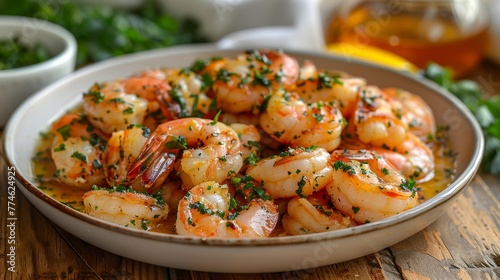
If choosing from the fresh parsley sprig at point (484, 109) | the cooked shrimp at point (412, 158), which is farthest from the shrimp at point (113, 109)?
the fresh parsley sprig at point (484, 109)

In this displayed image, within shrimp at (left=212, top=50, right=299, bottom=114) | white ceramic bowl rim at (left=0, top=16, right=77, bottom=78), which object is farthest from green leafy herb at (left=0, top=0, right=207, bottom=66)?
shrimp at (left=212, top=50, right=299, bottom=114)

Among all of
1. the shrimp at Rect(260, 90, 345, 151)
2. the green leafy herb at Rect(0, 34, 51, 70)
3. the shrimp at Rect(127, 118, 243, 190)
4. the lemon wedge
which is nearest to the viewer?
the shrimp at Rect(127, 118, 243, 190)

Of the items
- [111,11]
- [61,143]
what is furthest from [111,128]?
[111,11]

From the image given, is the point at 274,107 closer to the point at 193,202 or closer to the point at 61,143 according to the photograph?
the point at 193,202

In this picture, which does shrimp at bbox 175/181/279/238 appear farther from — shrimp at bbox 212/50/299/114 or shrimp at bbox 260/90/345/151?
shrimp at bbox 212/50/299/114

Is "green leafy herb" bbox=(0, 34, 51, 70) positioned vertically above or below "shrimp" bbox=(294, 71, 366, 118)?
below

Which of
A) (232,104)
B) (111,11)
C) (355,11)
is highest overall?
(232,104)

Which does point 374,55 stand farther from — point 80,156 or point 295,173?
point 80,156
